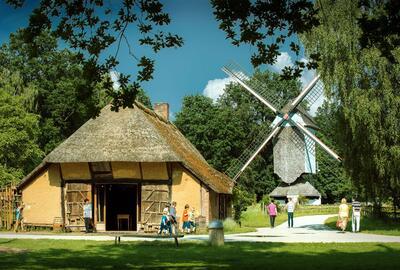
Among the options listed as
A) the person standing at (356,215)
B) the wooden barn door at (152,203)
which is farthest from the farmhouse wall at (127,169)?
the person standing at (356,215)

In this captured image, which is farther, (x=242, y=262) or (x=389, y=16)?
(x=242, y=262)

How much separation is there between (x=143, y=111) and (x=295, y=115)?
74.6 feet

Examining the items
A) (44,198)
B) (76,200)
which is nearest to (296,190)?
(76,200)

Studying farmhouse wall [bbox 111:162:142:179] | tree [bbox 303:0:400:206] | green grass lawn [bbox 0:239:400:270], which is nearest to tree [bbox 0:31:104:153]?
farmhouse wall [bbox 111:162:142:179]

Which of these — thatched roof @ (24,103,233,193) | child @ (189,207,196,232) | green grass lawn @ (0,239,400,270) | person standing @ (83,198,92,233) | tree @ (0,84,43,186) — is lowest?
green grass lawn @ (0,239,400,270)

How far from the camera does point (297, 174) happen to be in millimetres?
56500

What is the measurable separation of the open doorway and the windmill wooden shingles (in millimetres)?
2212

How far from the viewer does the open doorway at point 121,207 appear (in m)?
33.5

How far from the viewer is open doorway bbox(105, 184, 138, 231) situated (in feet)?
110

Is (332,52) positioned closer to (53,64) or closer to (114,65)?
(114,65)

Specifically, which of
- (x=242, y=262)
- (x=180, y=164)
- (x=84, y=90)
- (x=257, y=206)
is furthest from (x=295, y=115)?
(x=84, y=90)

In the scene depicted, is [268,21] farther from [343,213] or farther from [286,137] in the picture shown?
[286,137]

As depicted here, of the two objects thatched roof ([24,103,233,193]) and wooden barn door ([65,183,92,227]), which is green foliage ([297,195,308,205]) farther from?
wooden barn door ([65,183,92,227])

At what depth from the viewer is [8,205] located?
31.5 m
